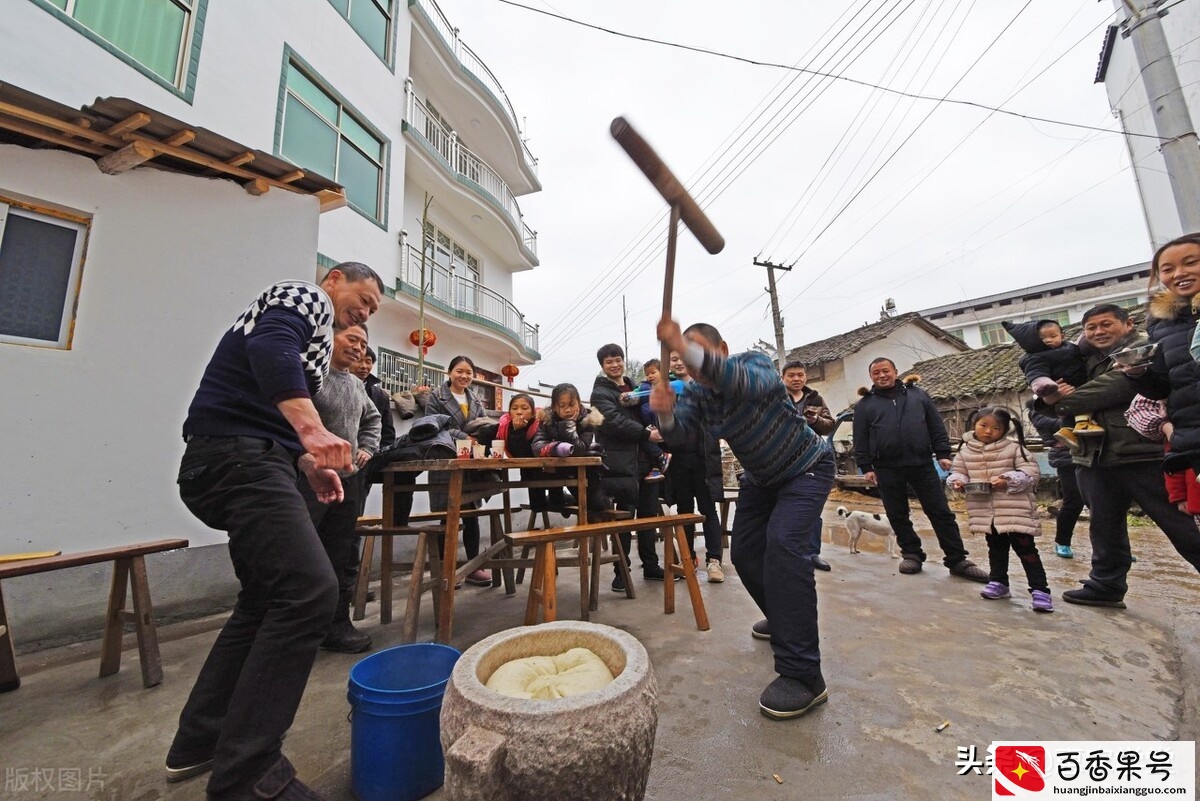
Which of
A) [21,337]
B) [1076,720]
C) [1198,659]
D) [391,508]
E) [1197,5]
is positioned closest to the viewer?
[1076,720]

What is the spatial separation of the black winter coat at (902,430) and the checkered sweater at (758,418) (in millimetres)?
2455

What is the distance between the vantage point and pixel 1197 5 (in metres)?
7.70

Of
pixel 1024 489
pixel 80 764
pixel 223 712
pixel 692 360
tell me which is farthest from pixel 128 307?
pixel 1024 489

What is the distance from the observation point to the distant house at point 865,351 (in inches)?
750

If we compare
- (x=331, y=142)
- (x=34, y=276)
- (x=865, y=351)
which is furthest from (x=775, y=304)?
(x=34, y=276)

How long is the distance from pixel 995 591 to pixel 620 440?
118 inches

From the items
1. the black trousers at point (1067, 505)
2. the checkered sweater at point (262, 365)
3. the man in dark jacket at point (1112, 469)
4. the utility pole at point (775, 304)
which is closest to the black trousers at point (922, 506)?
the man in dark jacket at point (1112, 469)

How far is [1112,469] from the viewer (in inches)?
121

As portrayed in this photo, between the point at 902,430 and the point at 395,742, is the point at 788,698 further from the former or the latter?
the point at 902,430

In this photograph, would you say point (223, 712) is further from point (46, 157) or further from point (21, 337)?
point (46, 157)

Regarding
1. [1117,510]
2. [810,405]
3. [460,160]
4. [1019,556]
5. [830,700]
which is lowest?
[830,700]

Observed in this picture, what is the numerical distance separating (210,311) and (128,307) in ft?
1.59

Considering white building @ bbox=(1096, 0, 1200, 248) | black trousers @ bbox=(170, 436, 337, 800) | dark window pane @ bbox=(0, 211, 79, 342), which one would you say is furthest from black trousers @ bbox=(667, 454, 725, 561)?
white building @ bbox=(1096, 0, 1200, 248)

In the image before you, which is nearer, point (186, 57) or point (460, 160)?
point (186, 57)
